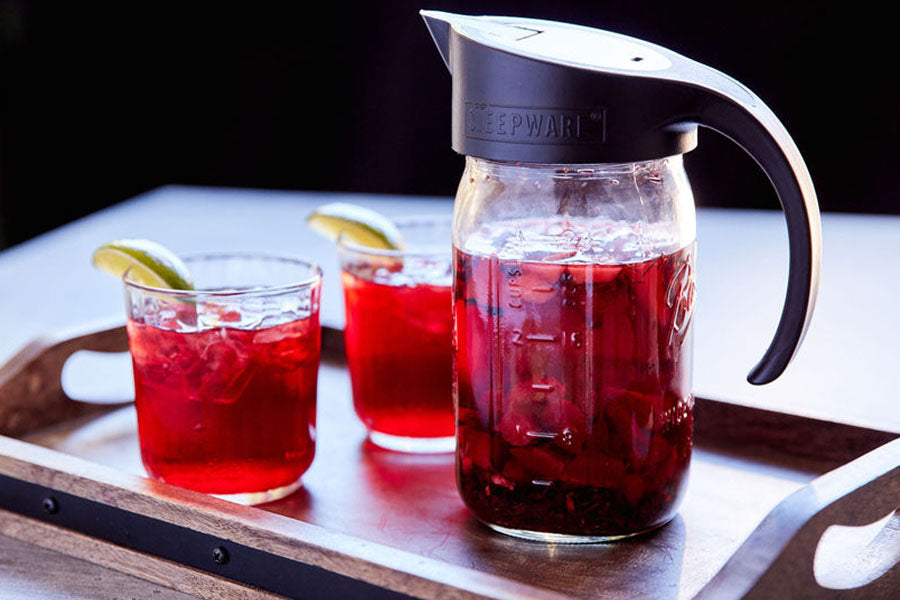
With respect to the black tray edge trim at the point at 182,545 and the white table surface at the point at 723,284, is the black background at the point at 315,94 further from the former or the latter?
the black tray edge trim at the point at 182,545

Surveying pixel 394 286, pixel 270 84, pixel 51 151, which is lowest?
pixel 51 151

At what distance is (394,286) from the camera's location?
0.94m

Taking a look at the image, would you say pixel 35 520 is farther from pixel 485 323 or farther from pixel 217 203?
pixel 217 203

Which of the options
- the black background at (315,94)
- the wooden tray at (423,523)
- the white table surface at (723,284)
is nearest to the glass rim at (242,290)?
the wooden tray at (423,523)

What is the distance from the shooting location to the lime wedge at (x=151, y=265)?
2.87 ft

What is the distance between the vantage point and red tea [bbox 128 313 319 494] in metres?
0.85

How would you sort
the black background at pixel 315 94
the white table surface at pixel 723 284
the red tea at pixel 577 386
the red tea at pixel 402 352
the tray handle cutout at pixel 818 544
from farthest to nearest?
the black background at pixel 315 94 < the white table surface at pixel 723 284 < the red tea at pixel 402 352 < the red tea at pixel 577 386 < the tray handle cutout at pixel 818 544

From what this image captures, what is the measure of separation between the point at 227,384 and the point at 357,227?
19 centimetres

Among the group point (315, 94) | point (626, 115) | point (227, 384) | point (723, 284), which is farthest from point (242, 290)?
point (315, 94)

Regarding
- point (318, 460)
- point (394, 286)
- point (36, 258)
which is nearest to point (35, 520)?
point (318, 460)

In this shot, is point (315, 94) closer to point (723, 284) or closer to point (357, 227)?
point (723, 284)

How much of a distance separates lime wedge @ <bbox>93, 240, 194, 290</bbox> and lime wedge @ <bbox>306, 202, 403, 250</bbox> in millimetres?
138

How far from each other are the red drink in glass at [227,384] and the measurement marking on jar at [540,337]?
0.63 ft

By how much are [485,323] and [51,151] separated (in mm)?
2304
